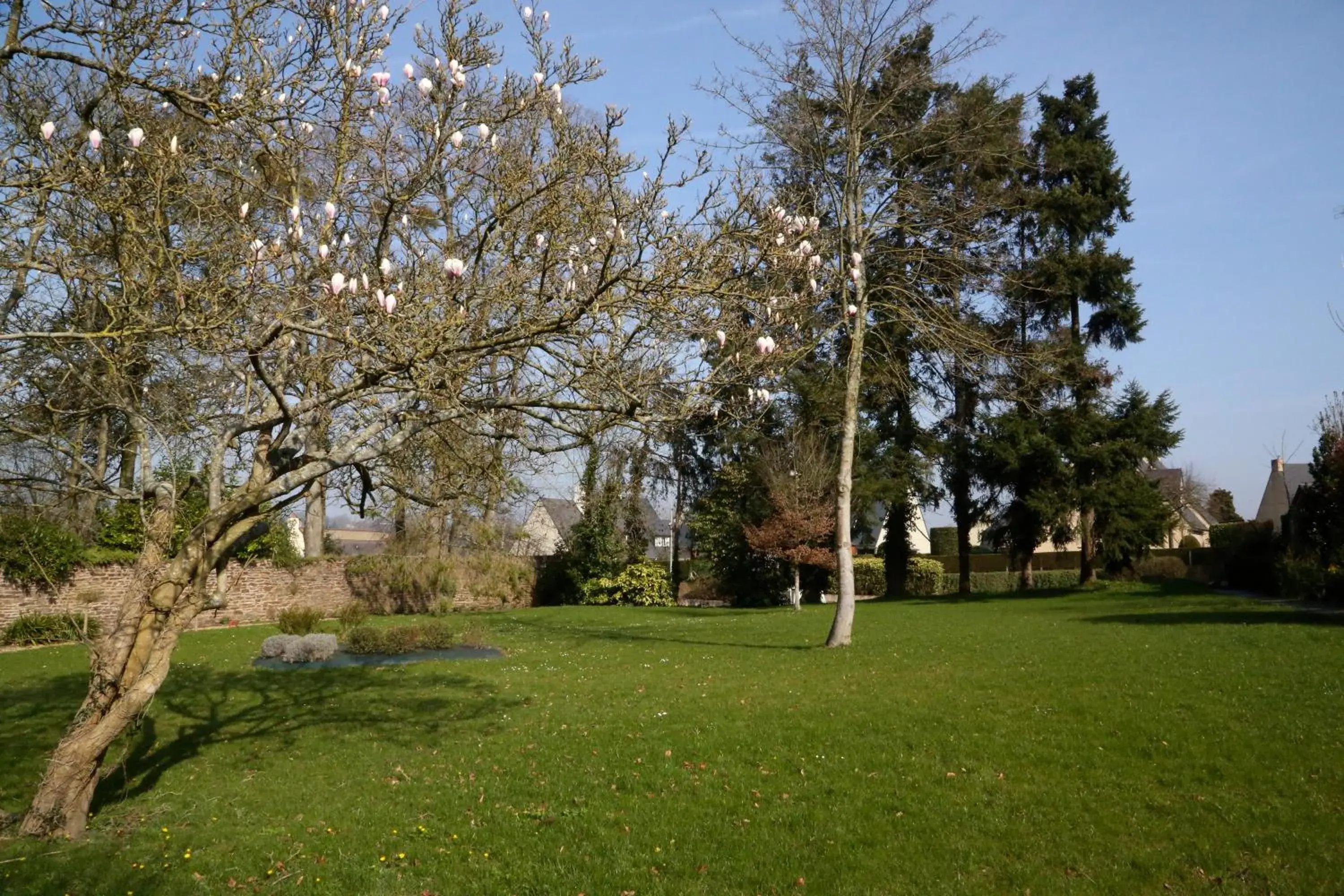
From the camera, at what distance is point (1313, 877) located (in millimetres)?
5051

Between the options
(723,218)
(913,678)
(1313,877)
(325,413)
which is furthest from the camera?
(913,678)

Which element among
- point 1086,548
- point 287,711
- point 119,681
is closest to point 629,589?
point 1086,548

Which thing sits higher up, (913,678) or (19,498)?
(19,498)

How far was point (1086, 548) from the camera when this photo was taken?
98.8ft

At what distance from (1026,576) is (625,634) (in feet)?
62.9

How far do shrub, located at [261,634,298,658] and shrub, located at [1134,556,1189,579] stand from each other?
3012 centimetres

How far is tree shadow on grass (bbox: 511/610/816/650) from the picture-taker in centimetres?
1636

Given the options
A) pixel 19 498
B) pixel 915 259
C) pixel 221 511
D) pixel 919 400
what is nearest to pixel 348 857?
pixel 221 511

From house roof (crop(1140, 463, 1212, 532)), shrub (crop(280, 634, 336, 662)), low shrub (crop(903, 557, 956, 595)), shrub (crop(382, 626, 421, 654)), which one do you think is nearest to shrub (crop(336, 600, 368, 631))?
shrub (crop(382, 626, 421, 654))

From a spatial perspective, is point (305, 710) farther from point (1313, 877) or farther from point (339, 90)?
point (1313, 877)

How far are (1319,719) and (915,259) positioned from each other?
10.6 m

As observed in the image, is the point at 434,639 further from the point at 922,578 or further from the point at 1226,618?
the point at 922,578

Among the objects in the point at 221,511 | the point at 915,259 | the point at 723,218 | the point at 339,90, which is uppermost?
the point at 915,259

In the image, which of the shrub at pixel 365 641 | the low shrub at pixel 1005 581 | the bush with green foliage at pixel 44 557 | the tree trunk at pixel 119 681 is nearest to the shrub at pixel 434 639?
the shrub at pixel 365 641
